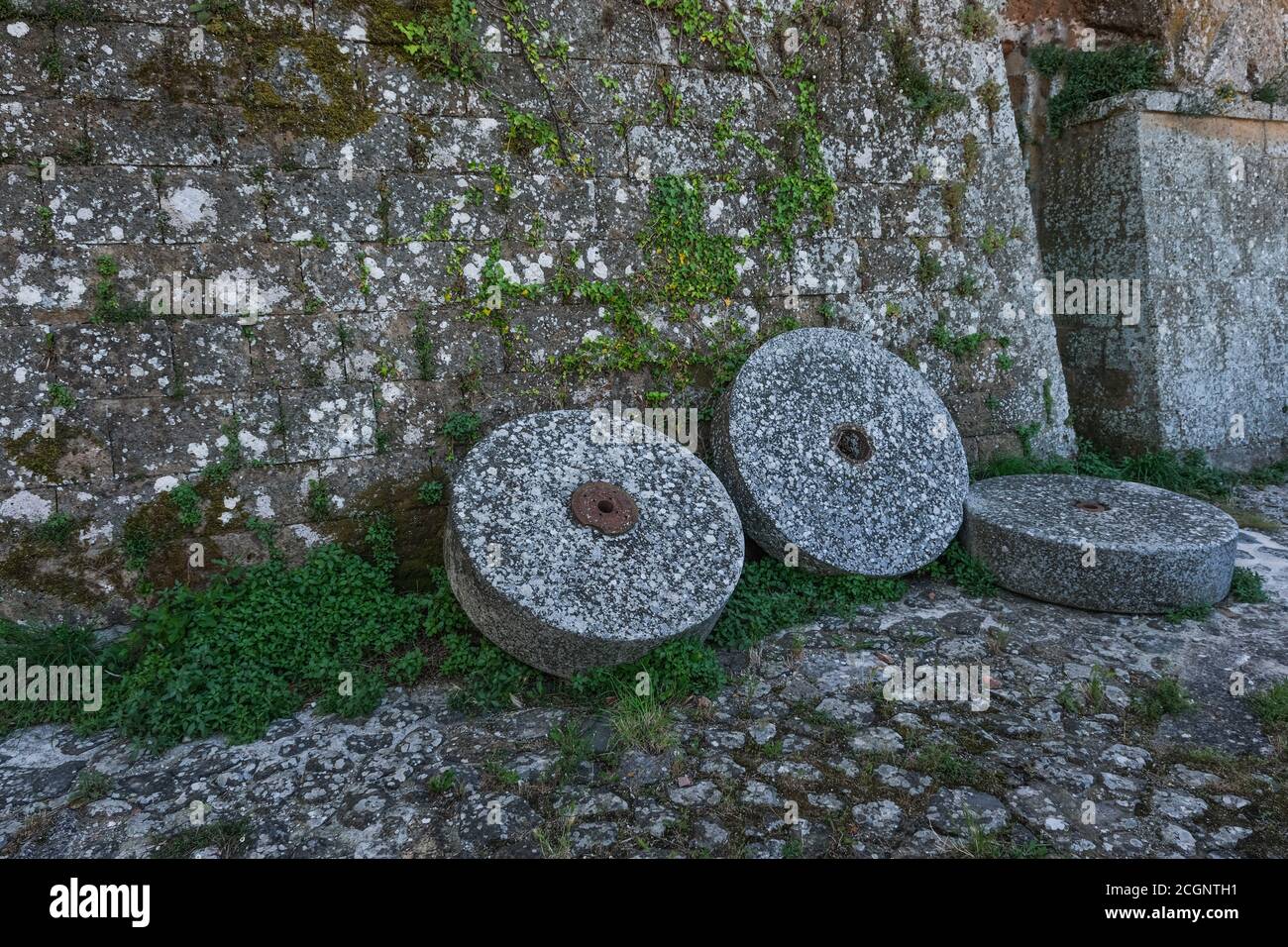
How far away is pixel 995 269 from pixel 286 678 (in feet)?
15.8

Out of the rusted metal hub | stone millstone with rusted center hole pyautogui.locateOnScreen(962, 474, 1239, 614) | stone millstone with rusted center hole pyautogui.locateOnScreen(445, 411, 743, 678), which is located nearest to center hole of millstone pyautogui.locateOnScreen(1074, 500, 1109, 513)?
stone millstone with rusted center hole pyautogui.locateOnScreen(962, 474, 1239, 614)

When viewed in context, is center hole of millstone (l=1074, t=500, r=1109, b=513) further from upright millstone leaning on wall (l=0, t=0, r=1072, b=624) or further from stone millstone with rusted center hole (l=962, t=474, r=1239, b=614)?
upright millstone leaning on wall (l=0, t=0, r=1072, b=624)

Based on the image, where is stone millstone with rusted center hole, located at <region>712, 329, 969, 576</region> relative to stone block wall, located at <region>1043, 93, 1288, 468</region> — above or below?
below

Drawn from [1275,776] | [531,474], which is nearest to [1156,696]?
[1275,776]

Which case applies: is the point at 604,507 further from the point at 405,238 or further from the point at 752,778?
the point at 405,238

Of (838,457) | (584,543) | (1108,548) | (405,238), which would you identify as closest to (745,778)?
(584,543)

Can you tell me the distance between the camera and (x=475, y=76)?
4094 millimetres

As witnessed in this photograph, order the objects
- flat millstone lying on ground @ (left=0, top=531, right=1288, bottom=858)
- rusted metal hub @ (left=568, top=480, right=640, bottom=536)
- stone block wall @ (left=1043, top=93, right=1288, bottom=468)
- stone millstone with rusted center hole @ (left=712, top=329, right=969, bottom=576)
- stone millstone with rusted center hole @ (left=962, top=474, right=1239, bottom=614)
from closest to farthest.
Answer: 1. flat millstone lying on ground @ (left=0, top=531, right=1288, bottom=858)
2. rusted metal hub @ (left=568, top=480, right=640, bottom=536)
3. stone millstone with rusted center hole @ (left=962, top=474, right=1239, bottom=614)
4. stone millstone with rusted center hole @ (left=712, top=329, right=969, bottom=576)
5. stone block wall @ (left=1043, top=93, right=1288, bottom=468)

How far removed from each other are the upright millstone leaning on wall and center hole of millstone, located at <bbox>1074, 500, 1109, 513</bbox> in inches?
39.1

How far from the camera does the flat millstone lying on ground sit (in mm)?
2541

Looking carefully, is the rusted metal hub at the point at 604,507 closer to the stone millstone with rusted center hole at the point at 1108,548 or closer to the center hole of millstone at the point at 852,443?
the center hole of millstone at the point at 852,443

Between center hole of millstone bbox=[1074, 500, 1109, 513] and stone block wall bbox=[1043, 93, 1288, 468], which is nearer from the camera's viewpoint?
center hole of millstone bbox=[1074, 500, 1109, 513]
